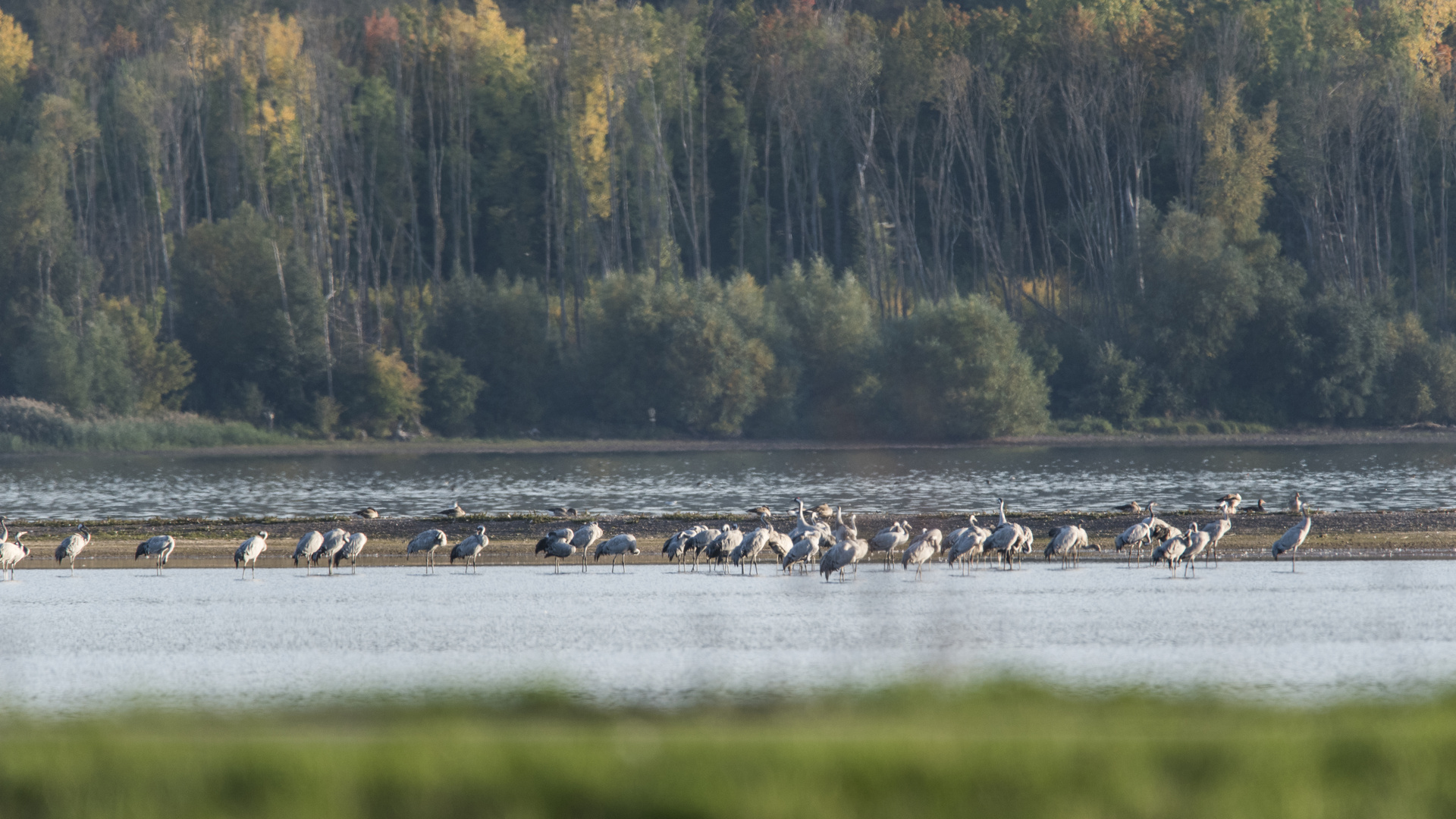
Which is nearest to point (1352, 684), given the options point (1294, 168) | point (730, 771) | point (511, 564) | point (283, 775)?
A: point (730, 771)

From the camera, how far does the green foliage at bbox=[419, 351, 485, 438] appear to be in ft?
265

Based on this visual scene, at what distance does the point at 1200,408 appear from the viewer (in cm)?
7931

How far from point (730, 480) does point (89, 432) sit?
117ft

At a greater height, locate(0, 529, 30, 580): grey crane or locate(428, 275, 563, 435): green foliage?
locate(428, 275, 563, 435): green foliage

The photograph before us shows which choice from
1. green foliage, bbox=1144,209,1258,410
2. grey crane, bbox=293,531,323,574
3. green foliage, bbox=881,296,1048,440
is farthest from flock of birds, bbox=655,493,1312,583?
green foliage, bbox=1144,209,1258,410

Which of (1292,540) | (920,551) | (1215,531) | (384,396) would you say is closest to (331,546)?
(920,551)

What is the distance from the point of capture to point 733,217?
314 ft

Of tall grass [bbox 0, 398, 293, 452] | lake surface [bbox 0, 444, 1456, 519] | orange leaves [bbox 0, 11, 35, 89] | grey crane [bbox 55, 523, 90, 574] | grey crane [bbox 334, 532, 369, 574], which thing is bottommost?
lake surface [bbox 0, 444, 1456, 519]

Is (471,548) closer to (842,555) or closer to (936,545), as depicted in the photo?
(842,555)

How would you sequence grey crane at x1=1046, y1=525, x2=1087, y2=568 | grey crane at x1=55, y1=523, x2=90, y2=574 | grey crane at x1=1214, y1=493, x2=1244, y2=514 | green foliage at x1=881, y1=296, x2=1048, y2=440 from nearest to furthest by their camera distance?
grey crane at x1=1046, y1=525, x2=1087, y2=568 → grey crane at x1=55, y1=523, x2=90, y2=574 → grey crane at x1=1214, y1=493, x2=1244, y2=514 → green foliage at x1=881, y1=296, x2=1048, y2=440

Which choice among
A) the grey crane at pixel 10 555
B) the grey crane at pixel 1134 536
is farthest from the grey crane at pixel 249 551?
the grey crane at pixel 1134 536

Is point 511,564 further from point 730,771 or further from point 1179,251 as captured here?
point 1179,251

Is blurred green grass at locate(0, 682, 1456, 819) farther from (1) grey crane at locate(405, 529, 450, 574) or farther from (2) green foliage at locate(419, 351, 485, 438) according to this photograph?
(2) green foliage at locate(419, 351, 485, 438)

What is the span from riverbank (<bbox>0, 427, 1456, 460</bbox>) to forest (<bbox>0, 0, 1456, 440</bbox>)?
3.57ft
